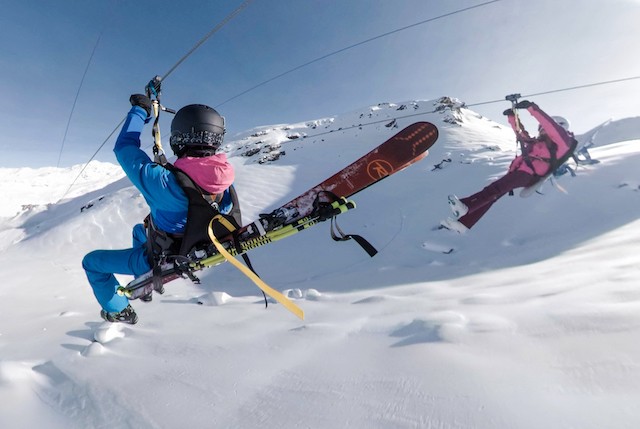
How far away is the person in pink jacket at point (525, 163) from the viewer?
7.33m

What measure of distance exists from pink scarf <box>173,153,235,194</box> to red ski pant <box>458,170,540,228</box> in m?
7.22

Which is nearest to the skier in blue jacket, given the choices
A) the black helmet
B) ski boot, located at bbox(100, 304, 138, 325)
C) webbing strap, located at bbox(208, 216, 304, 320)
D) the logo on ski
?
the black helmet

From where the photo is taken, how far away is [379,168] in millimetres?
2928

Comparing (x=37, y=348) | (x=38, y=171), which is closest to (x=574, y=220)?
(x=37, y=348)

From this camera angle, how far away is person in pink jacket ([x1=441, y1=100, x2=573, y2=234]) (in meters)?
7.33

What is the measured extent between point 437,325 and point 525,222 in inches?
260

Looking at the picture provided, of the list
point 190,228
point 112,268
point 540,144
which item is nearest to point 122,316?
point 112,268

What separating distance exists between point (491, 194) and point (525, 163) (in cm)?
120

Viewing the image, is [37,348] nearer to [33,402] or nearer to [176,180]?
[33,402]

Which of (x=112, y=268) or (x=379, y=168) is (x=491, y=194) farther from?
(x=112, y=268)

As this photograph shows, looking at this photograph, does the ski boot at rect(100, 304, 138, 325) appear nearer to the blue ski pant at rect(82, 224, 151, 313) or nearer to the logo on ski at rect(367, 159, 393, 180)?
the blue ski pant at rect(82, 224, 151, 313)

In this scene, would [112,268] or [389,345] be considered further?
[112,268]

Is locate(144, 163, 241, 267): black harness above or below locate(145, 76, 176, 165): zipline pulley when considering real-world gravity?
below

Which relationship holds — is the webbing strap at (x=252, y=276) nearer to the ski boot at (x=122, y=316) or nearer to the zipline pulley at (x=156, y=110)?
the zipline pulley at (x=156, y=110)
